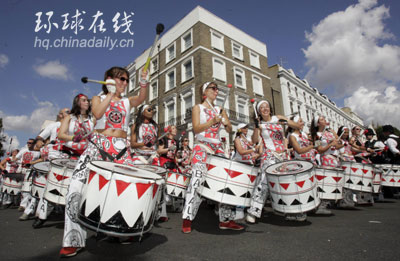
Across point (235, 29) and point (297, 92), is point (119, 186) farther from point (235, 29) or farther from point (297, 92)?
point (297, 92)

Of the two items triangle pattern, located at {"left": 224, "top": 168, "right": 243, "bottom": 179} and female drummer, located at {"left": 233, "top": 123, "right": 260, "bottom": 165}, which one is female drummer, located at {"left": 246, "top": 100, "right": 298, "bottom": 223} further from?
triangle pattern, located at {"left": 224, "top": 168, "right": 243, "bottom": 179}

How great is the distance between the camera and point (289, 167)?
362 centimetres

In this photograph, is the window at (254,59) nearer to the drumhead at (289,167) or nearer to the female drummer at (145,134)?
the female drummer at (145,134)

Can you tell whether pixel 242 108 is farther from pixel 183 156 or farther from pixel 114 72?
pixel 114 72

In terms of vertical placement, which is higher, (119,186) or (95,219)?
(119,186)

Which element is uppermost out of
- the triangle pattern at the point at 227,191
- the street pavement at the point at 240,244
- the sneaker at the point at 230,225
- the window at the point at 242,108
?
the window at the point at 242,108

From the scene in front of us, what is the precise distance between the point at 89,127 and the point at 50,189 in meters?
1.19

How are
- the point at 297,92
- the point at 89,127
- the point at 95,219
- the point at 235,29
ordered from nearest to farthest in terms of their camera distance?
the point at 95,219, the point at 89,127, the point at 235,29, the point at 297,92

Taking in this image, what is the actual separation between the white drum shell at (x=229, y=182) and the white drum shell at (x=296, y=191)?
0.74 m

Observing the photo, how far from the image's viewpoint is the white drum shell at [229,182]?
2.79 metres

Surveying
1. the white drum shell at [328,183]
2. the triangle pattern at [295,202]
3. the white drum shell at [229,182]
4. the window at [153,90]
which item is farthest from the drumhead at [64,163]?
the window at [153,90]

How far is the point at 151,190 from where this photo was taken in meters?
2.05

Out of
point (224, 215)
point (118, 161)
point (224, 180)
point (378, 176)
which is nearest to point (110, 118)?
point (118, 161)

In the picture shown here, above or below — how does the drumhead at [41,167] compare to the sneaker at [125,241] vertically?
above
